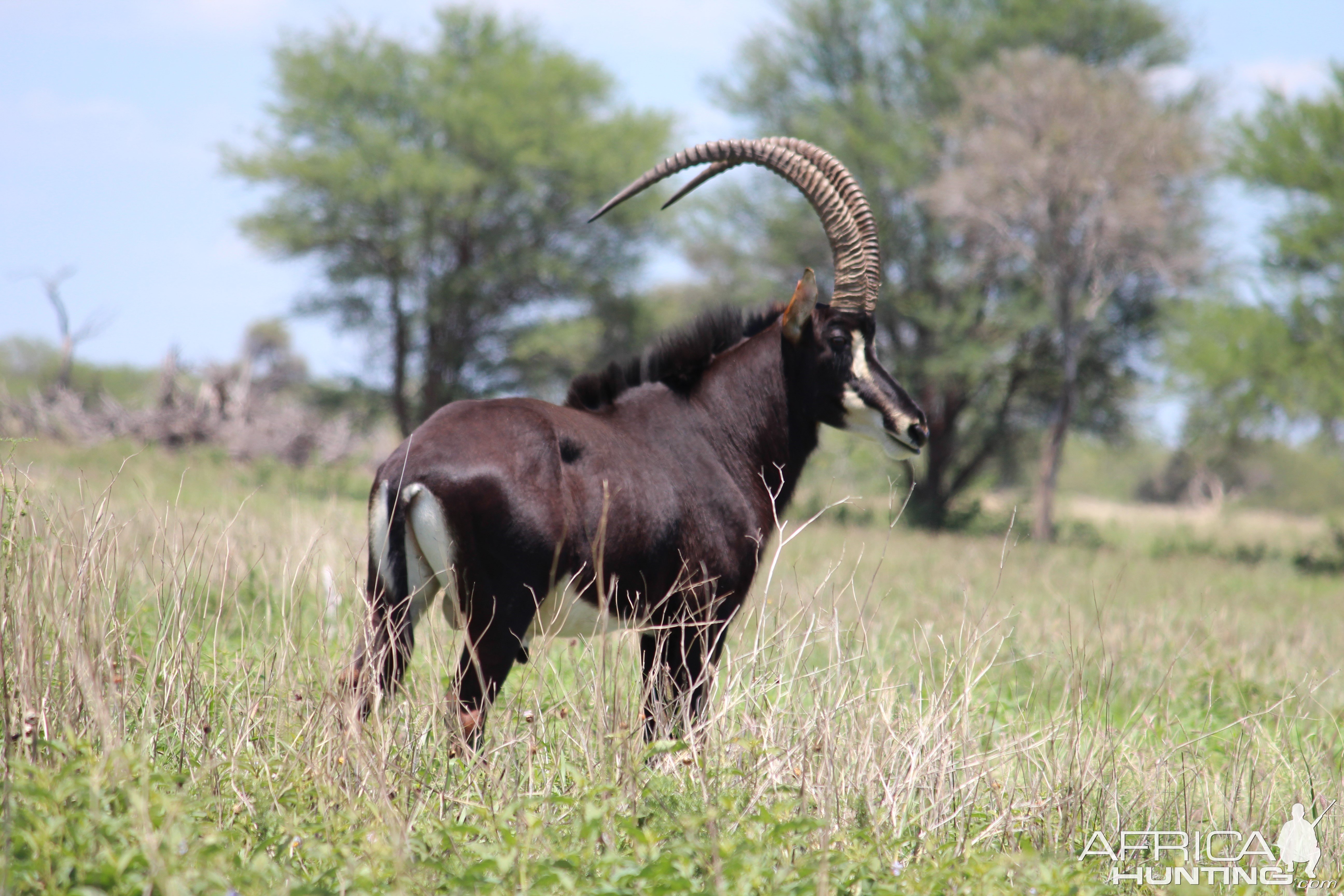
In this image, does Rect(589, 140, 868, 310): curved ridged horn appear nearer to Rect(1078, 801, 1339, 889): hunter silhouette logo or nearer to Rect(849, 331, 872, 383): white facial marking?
Rect(849, 331, 872, 383): white facial marking

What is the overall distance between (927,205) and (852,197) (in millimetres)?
19237

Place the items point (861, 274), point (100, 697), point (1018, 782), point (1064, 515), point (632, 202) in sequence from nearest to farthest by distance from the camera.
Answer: point (100, 697)
point (1018, 782)
point (861, 274)
point (632, 202)
point (1064, 515)

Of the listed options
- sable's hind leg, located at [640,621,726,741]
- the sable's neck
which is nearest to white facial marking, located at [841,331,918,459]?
the sable's neck

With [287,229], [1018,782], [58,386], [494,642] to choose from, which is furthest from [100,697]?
[58,386]

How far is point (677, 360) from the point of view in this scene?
4.35 m

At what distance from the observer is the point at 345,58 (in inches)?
880

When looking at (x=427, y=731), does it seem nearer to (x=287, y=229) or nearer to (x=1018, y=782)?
(x=1018, y=782)

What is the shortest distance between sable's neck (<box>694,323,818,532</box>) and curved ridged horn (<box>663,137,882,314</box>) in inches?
14.1

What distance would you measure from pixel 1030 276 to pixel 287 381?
23.3m

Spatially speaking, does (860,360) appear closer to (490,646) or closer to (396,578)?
(490,646)

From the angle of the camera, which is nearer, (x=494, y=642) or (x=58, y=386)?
(x=494, y=642)

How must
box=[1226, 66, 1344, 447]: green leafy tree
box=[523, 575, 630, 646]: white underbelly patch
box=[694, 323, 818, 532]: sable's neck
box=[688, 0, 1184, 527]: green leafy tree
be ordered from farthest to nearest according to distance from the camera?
box=[688, 0, 1184, 527]: green leafy tree
box=[1226, 66, 1344, 447]: green leafy tree
box=[694, 323, 818, 532]: sable's neck
box=[523, 575, 630, 646]: white underbelly patch

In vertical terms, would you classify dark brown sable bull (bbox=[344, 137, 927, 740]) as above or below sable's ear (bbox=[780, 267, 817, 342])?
below

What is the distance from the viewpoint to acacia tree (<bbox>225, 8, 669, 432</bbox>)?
69.8 ft
